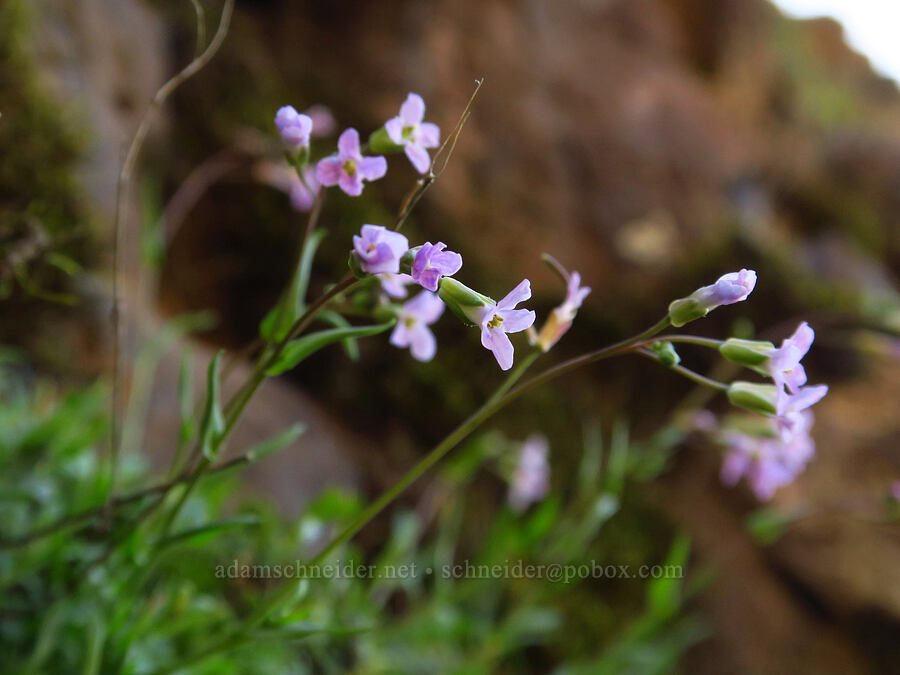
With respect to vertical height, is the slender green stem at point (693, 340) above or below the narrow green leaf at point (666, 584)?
above

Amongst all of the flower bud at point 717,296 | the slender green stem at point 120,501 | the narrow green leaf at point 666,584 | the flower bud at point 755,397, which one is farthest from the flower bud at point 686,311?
the narrow green leaf at point 666,584

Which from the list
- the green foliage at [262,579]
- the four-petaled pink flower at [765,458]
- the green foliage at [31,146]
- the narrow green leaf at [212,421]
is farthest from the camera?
the green foliage at [31,146]

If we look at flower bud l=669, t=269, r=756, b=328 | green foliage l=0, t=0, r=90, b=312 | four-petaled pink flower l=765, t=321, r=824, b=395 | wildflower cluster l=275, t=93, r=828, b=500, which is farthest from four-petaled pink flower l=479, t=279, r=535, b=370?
green foliage l=0, t=0, r=90, b=312

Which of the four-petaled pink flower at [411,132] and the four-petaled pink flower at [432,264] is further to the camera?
the four-petaled pink flower at [411,132]

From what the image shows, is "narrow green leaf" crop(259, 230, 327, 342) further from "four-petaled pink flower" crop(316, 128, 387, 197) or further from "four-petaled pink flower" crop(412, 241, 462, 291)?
"four-petaled pink flower" crop(412, 241, 462, 291)

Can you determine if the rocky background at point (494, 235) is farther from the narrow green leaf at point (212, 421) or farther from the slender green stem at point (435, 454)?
the slender green stem at point (435, 454)

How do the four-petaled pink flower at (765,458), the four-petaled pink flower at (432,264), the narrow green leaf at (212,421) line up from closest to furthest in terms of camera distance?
1. the four-petaled pink flower at (432,264)
2. the narrow green leaf at (212,421)
3. the four-petaled pink flower at (765,458)

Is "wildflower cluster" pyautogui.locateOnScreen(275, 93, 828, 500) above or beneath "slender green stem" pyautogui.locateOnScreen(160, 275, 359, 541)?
above
